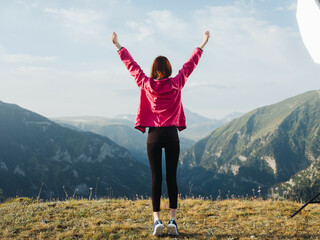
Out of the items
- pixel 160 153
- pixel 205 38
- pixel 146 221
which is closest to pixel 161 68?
pixel 205 38

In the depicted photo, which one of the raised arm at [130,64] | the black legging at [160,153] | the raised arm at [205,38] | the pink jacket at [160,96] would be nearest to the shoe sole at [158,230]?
the black legging at [160,153]

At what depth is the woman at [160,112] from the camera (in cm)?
503

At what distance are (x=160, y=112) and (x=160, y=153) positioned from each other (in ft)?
2.78

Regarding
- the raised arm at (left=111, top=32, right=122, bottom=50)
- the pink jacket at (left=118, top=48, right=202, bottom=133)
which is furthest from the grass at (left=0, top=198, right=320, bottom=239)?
the raised arm at (left=111, top=32, right=122, bottom=50)

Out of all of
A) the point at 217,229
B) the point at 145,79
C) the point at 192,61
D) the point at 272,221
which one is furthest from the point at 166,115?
the point at 272,221

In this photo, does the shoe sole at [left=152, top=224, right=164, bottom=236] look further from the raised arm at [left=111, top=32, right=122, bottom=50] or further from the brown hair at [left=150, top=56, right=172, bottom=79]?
the raised arm at [left=111, top=32, right=122, bottom=50]

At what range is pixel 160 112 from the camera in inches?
201

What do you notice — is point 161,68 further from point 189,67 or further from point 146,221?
point 146,221

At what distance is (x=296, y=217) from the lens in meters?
6.70

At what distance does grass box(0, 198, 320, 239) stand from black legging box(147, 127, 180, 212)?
96cm

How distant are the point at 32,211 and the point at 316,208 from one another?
868 cm

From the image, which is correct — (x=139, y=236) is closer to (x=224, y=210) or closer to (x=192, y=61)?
(x=224, y=210)

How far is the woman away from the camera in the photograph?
503cm

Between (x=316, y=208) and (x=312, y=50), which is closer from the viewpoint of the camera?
(x=312, y=50)
